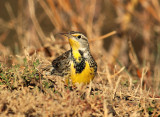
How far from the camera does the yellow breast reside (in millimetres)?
3379

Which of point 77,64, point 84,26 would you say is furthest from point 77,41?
point 84,26

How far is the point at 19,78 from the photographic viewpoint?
2588 mm

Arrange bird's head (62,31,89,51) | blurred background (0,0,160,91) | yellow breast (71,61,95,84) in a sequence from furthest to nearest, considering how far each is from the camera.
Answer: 1. blurred background (0,0,160,91)
2. bird's head (62,31,89,51)
3. yellow breast (71,61,95,84)

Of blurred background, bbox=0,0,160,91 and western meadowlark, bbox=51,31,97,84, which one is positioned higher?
blurred background, bbox=0,0,160,91

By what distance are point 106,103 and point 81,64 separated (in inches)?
45.6

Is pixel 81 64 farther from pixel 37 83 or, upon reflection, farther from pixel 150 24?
pixel 150 24

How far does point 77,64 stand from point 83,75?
19cm

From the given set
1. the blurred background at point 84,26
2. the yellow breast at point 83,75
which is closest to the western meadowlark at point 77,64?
the yellow breast at point 83,75

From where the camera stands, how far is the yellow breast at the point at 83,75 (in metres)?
3.38

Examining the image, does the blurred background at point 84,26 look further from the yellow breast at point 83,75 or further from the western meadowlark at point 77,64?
the yellow breast at point 83,75

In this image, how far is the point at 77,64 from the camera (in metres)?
3.55

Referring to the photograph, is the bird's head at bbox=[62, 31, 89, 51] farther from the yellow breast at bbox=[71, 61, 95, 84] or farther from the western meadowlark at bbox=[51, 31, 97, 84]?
the yellow breast at bbox=[71, 61, 95, 84]

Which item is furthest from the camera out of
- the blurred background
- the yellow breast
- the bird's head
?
the blurred background

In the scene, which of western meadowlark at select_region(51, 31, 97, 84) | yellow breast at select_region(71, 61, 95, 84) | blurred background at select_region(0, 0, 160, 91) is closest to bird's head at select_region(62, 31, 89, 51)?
western meadowlark at select_region(51, 31, 97, 84)
